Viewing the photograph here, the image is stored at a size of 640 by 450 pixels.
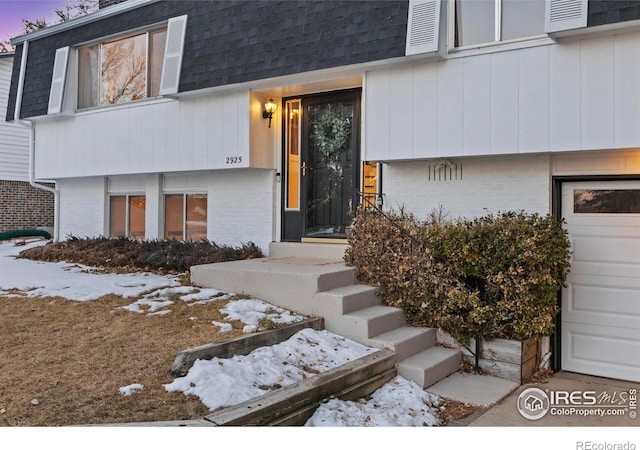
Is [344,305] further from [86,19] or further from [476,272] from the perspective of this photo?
[86,19]

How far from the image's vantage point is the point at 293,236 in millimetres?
8516

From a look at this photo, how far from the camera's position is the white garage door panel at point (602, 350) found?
578cm

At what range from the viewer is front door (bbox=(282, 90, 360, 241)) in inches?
317

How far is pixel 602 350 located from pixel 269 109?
19.0 feet

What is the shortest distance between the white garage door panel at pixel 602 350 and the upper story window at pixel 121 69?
794cm

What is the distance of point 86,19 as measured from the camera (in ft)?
34.4

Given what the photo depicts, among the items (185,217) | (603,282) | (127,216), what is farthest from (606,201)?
(127,216)

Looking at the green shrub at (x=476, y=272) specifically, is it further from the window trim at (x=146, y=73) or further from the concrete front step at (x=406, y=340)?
the window trim at (x=146, y=73)

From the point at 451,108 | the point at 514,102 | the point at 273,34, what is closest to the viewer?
the point at 514,102

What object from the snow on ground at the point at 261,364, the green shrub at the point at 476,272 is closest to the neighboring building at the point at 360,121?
the green shrub at the point at 476,272

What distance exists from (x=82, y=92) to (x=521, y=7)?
871 cm
